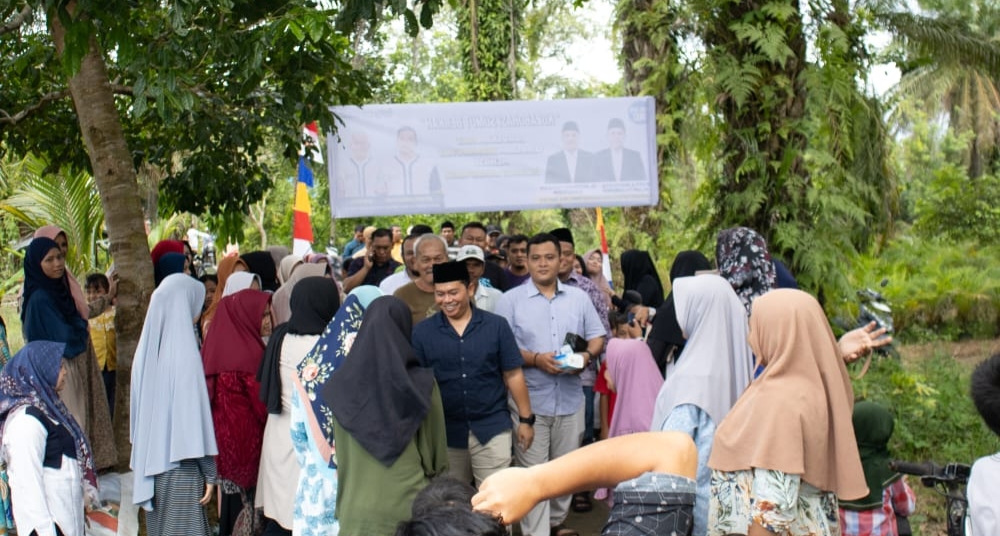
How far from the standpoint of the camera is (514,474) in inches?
72.7

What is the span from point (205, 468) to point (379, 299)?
6.20 feet

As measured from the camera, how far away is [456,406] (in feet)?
19.0

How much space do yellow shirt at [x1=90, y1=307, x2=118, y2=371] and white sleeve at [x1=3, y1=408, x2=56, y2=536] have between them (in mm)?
3067

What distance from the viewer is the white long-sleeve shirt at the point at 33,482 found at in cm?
500

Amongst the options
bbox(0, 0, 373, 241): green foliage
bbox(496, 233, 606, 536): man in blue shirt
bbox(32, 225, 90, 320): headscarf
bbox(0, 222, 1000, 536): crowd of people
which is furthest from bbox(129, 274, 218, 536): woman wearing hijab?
bbox(496, 233, 606, 536): man in blue shirt

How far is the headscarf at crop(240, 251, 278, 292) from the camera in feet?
26.3

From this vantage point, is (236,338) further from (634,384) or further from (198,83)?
(634,384)

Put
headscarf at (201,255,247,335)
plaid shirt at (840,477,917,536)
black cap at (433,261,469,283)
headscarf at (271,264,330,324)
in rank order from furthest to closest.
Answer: headscarf at (201,255,247,335)
headscarf at (271,264,330,324)
black cap at (433,261,469,283)
plaid shirt at (840,477,917,536)

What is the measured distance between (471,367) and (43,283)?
305 cm

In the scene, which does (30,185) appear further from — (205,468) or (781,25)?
(781,25)

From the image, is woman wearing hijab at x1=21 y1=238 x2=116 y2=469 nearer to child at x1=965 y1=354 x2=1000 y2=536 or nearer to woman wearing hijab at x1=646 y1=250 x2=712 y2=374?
woman wearing hijab at x1=646 y1=250 x2=712 y2=374

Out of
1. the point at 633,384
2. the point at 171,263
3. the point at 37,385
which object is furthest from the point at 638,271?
the point at 37,385

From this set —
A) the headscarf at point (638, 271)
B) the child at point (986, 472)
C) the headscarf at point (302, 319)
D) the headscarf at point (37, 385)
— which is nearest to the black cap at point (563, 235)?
the headscarf at point (638, 271)

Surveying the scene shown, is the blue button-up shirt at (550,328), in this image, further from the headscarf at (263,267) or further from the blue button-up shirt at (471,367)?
the headscarf at (263,267)
